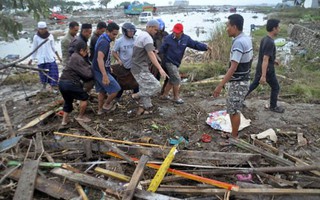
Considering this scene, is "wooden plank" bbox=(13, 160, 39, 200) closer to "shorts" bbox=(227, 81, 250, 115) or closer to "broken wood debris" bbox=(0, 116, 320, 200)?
"broken wood debris" bbox=(0, 116, 320, 200)

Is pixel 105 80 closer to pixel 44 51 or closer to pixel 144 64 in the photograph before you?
pixel 144 64

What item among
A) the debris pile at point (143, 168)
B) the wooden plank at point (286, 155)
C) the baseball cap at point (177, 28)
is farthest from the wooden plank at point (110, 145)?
the baseball cap at point (177, 28)

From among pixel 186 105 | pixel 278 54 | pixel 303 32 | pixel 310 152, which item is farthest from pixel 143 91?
pixel 303 32

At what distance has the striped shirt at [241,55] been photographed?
374 centimetres

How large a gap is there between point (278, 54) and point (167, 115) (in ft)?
31.5

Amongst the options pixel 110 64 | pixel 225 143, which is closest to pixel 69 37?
pixel 110 64

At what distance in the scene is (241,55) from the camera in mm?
3750

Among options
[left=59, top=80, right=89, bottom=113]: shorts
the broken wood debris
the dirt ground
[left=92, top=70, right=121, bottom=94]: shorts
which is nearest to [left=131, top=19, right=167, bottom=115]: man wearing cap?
[left=92, top=70, right=121, bottom=94]: shorts

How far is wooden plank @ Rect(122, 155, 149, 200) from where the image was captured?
9.58 ft

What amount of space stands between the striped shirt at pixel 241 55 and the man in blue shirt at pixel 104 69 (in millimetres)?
2077

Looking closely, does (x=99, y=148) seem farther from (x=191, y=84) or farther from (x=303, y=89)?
(x=303, y=89)

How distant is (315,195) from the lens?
2.98m

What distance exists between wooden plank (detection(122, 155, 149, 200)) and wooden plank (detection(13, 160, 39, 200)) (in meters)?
1.07

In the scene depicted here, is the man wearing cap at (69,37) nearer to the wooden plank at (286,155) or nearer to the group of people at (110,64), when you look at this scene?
the group of people at (110,64)
